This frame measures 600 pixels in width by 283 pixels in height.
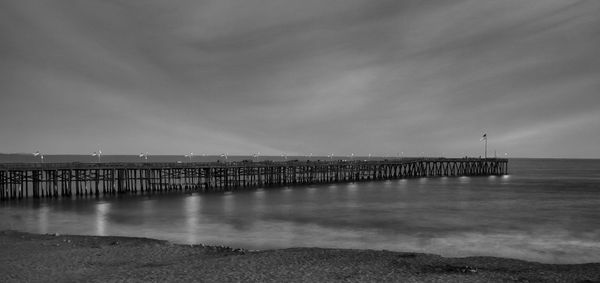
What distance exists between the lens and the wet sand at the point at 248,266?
55.6 ft

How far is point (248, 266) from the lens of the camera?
1877 cm

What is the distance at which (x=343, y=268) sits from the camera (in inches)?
723

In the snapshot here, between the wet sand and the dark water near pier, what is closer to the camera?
the wet sand

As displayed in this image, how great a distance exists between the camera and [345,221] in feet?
124

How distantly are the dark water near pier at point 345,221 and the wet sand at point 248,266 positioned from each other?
5.92 metres

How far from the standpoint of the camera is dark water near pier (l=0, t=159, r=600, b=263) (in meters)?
28.2

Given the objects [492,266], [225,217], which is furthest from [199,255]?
[225,217]

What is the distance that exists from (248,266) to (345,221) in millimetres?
19818

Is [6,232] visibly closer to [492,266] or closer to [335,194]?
[492,266]

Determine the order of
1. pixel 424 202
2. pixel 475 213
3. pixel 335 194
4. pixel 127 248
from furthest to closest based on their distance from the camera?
pixel 335 194
pixel 424 202
pixel 475 213
pixel 127 248

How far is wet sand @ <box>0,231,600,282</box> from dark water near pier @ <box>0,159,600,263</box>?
5.92 metres

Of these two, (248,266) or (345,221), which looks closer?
(248,266)

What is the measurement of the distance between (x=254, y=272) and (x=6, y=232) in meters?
19.1

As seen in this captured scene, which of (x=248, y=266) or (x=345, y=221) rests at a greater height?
(x=248, y=266)
